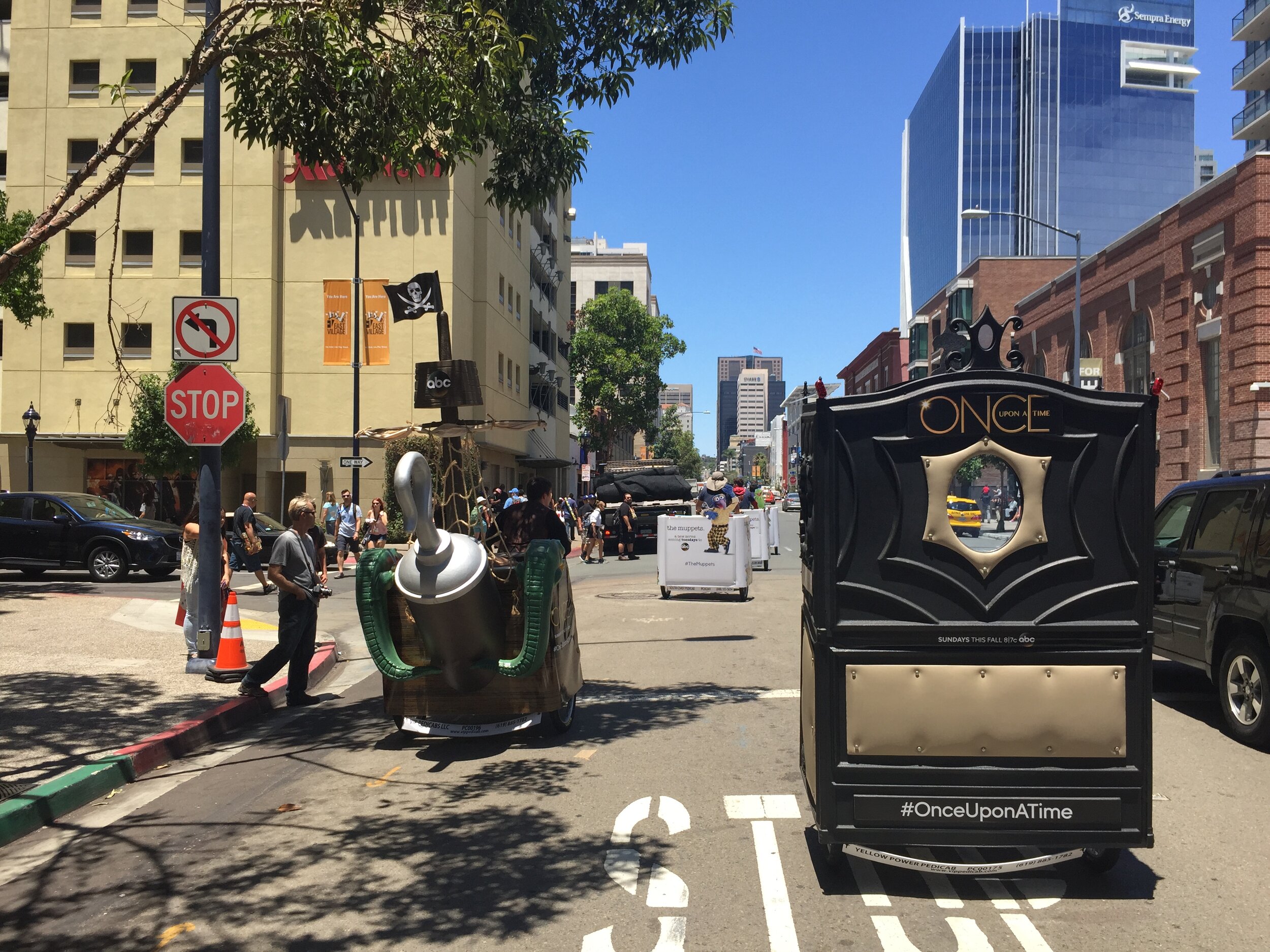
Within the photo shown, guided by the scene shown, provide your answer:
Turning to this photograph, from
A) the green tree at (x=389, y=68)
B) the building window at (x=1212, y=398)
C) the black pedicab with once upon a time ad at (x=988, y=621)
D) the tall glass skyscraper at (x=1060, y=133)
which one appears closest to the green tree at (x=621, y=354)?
the building window at (x=1212, y=398)

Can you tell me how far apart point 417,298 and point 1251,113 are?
5301 cm

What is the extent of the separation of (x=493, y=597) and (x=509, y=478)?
41114 mm

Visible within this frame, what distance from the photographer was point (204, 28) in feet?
25.7

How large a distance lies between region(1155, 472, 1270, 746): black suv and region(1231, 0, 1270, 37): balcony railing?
162 ft

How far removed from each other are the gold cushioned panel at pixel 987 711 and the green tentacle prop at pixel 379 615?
12.1ft

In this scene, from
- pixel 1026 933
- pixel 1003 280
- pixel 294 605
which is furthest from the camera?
pixel 1003 280

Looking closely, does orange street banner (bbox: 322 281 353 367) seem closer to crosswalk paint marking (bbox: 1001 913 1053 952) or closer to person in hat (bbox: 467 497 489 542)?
person in hat (bbox: 467 497 489 542)

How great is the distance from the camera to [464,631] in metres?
7.11

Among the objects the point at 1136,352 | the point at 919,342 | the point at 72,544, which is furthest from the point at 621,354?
the point at 72,544

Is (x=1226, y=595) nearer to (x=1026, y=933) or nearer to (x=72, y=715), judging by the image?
(x=1026, y=933)

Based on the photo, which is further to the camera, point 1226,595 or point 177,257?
point 177,257

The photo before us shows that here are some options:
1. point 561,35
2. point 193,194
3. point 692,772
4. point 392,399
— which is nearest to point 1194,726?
point 692,772

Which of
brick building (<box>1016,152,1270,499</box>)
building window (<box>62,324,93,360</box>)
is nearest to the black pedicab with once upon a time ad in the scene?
brick building (<box>1016,152,1270,499</box>)

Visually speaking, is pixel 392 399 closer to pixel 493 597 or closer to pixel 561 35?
pixel 561 35
